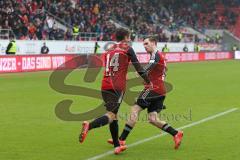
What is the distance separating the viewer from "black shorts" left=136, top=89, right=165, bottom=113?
9086mm

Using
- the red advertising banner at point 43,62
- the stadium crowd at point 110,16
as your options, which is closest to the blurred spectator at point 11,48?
the red advertising banner at point 43,62

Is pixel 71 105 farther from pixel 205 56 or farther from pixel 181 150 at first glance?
pixel 205 56

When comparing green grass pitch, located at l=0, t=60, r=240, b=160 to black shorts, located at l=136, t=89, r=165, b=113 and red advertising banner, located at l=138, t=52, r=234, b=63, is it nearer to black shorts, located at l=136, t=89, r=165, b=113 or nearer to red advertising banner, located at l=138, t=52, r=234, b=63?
black shorts, located at l=136, t=89, r=165, b=113

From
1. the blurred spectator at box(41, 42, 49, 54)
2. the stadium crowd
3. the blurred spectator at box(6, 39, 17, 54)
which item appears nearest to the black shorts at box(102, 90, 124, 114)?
the blurred spectator at box(6, 39, 17, 54)

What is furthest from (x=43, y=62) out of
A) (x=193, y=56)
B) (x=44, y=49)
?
(x=193, y=56)

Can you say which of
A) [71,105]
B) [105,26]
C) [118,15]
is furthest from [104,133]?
[118,15]

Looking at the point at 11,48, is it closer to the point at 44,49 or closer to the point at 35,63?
the point at 35,63

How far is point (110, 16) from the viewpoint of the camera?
5259 cm

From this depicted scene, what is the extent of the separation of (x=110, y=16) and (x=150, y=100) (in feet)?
144

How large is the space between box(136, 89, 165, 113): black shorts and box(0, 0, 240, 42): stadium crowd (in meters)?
27.4

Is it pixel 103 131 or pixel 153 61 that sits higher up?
pixel 153 61

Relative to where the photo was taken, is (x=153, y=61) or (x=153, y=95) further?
(x=153, y=95)

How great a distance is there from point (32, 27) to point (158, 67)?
28.8m

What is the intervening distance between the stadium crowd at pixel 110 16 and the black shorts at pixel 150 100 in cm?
2744
